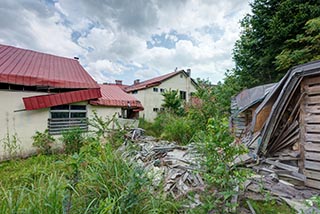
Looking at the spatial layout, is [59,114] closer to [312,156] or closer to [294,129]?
[294,129]

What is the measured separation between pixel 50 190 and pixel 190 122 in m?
6.67

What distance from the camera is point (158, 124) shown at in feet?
33.2

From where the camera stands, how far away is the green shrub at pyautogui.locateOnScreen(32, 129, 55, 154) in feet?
21.2

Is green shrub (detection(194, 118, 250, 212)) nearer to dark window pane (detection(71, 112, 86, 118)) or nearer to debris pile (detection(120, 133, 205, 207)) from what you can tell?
debris pile (detection(120, 133, 205, 207))

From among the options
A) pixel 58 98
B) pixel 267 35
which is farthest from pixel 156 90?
pixel 58 98

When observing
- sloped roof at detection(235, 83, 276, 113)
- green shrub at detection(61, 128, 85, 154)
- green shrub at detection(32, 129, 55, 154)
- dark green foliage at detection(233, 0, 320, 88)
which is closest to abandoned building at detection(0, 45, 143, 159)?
green shrub at detection(32, 129, 55, 154)

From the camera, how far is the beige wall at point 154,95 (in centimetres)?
1681

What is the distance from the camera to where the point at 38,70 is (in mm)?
7262

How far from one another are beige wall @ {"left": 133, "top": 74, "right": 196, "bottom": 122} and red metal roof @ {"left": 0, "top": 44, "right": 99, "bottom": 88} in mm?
7874

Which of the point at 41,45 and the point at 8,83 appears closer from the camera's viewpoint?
the point at 8,83

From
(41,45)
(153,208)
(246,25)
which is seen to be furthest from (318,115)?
(41,45)

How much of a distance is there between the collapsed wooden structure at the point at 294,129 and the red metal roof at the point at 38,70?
7.42 m

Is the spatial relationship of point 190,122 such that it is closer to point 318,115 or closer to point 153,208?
point 318,115

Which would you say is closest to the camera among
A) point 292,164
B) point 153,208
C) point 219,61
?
point 153,208
